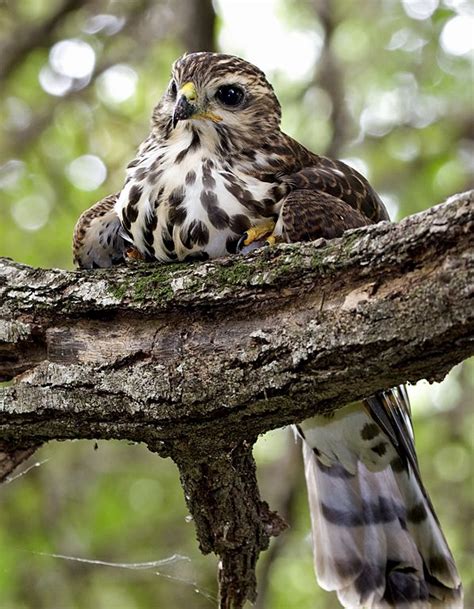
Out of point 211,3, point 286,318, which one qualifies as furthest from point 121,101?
point 286,318

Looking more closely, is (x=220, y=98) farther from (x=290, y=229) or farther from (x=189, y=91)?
(x=290, y=229)

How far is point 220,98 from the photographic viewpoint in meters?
3.70

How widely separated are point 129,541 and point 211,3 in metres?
3.26

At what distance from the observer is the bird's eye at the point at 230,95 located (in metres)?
3.69

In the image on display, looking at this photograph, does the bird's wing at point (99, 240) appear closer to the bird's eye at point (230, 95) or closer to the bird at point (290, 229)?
the bird at point (290, 229)

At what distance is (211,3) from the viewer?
5.36 meters

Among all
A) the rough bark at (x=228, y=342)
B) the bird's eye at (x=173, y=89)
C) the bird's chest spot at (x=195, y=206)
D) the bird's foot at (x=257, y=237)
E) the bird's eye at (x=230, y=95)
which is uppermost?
the bird's eye at (x=173, y=89)

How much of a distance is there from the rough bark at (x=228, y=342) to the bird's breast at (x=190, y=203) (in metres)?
0.44

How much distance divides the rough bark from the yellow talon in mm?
464

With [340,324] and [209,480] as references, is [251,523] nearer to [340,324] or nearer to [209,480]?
[209,480]

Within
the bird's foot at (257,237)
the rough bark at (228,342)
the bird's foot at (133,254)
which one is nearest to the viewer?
the rough bark at (228,342)

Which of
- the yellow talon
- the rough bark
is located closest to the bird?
the yellow talon

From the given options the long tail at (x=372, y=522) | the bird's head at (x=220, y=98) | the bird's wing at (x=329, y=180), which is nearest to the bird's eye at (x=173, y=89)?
the bird's head at (x=220, y=98)

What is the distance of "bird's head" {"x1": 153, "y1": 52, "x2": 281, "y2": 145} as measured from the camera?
141 inches
